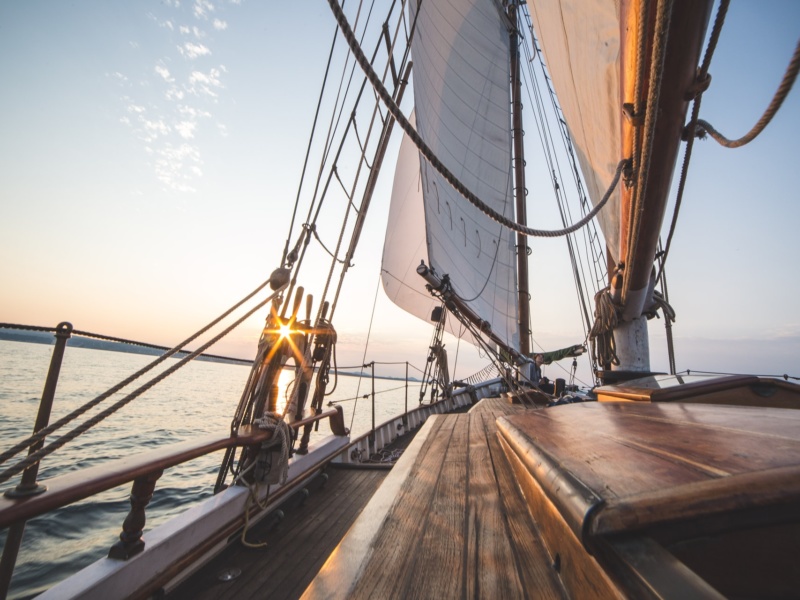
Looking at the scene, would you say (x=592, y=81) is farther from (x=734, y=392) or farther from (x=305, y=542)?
(x=305, y=542)

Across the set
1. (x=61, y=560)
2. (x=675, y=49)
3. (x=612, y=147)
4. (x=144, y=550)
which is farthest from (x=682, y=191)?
(x=61, y=560)

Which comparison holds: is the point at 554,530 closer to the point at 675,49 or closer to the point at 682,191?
the point at 675,49

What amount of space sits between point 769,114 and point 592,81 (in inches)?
52.7

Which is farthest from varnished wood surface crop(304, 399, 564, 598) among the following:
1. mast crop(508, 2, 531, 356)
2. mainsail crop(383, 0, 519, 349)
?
mast crop(508, 2, 531, 356)

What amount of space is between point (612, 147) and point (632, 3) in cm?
100

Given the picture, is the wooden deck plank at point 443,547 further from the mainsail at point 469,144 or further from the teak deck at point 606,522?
the mainsail at point 469,144

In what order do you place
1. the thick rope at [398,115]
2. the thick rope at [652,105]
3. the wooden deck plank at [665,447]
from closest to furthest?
the wooden deck plank at [665,447] → the thick rope at [652,105] → the thick rope at [398,115]

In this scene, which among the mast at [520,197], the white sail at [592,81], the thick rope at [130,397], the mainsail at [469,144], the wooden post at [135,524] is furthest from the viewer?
the mast at [520,197]

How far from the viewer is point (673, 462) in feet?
2.63

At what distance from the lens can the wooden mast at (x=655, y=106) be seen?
1171mm

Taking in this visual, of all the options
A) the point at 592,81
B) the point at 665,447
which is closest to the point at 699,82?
the point at 592,81

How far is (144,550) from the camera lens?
5.08 ft

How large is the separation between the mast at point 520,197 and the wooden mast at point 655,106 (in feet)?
27.9

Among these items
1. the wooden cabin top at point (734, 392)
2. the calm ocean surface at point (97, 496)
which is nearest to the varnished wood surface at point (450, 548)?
the wooden cabin top at point (734, 392)
